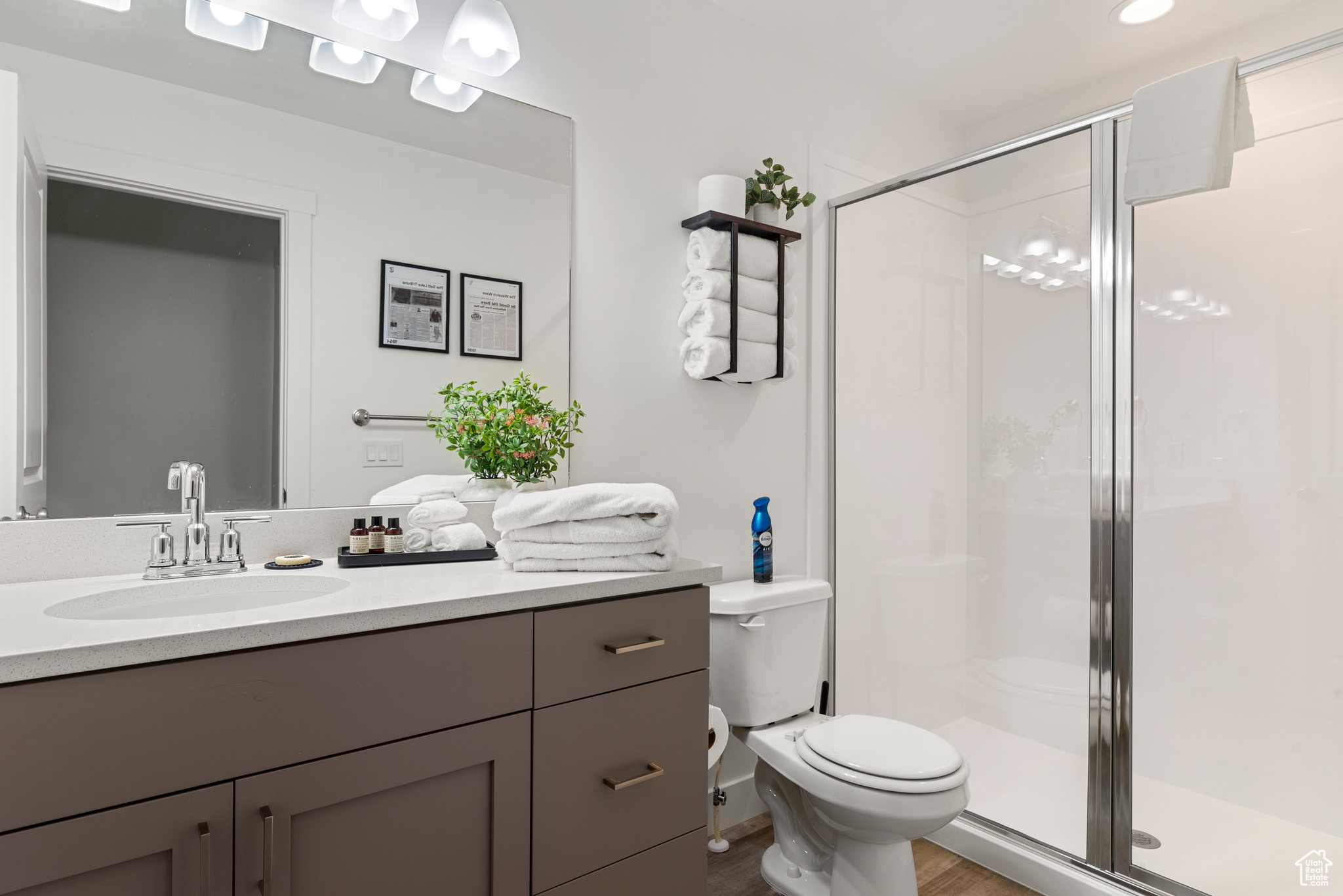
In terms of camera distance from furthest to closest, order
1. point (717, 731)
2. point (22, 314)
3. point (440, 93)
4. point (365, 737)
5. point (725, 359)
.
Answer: point (725, 359)
point (717, 731)
point (440, 93)
point (22, 314)
point (365, 737)

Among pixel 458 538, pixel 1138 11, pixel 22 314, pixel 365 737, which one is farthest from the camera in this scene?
pixel 1138 11

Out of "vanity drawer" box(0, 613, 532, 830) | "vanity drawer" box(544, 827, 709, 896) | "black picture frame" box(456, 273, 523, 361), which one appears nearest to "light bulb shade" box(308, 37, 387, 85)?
"black picture frame" box(456, 273, 523, 361)

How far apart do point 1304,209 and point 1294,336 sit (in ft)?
0.89

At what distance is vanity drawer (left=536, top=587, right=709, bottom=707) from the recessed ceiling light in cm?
202

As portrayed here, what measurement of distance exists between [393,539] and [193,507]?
340 millimetres

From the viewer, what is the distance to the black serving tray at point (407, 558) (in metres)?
1.37

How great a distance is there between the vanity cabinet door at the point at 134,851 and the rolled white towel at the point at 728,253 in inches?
61.0

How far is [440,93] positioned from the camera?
1.61 metres

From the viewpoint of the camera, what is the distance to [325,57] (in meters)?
1.46

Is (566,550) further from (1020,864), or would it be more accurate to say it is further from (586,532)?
(1020,864)

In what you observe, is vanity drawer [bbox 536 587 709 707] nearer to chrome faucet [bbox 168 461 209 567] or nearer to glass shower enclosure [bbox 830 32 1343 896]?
chrome faucet [bbox 168 461 209 567]

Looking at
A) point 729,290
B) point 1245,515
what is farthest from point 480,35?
point 1245,515

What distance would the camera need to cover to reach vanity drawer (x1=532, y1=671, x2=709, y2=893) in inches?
46.3

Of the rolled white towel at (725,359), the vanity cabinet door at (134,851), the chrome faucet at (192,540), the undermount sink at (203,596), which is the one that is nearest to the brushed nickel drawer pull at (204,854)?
the vanity cabinet door at (134,851)
